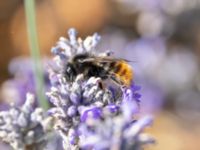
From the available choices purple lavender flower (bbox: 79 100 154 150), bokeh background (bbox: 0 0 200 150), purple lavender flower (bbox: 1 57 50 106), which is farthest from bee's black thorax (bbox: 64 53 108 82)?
bokeh background (bbox: 0 0 200 150)

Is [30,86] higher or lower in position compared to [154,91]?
lower

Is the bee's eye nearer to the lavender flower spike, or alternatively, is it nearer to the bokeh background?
the lavender flower spike

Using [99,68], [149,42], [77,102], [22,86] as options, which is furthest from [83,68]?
[149,42]

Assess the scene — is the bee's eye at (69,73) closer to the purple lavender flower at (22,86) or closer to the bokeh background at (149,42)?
the purple lavender flower at (22,86)

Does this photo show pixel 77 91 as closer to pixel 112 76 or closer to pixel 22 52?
pixel 112 76

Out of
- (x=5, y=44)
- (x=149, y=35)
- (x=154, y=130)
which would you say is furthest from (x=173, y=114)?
(x=5, y=44)

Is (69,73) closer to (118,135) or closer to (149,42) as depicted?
(118,135)
